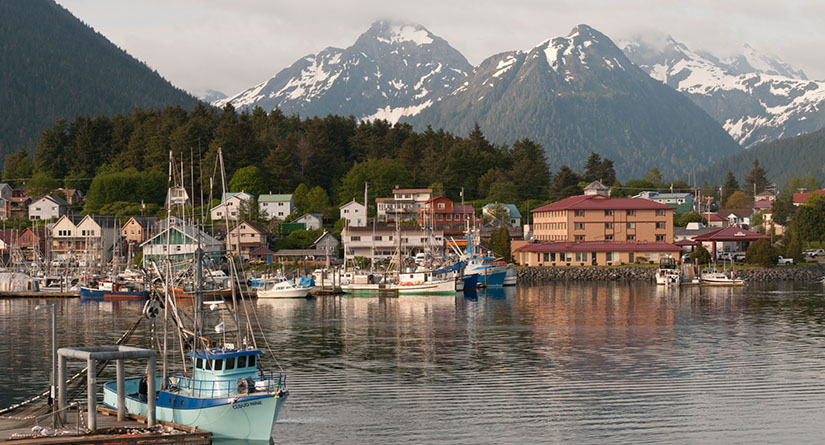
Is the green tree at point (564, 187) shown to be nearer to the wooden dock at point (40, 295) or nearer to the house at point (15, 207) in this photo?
the wooden dock at point (40, 295)

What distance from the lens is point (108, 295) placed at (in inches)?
4473

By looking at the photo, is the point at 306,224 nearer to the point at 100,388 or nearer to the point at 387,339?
the point at 387,339

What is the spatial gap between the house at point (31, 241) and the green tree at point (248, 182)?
→ 33.4 m

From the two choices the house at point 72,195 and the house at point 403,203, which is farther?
the house at point 72,195

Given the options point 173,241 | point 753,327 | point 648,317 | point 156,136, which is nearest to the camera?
point 753,327

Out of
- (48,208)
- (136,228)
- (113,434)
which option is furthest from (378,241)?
(113,434)

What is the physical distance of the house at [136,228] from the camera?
512 ft

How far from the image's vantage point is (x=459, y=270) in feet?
395

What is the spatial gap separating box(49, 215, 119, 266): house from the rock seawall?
68620mm

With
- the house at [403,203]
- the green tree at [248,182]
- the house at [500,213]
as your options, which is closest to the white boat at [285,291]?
the house at [403,203]

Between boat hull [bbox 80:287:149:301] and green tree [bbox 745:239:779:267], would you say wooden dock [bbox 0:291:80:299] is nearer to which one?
boat hull [bbox 80:287:149:301]

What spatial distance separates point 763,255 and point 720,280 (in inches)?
690

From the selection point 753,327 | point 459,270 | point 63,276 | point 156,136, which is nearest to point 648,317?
point 753,327

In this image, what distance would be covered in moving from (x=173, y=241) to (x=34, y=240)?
50.0m
